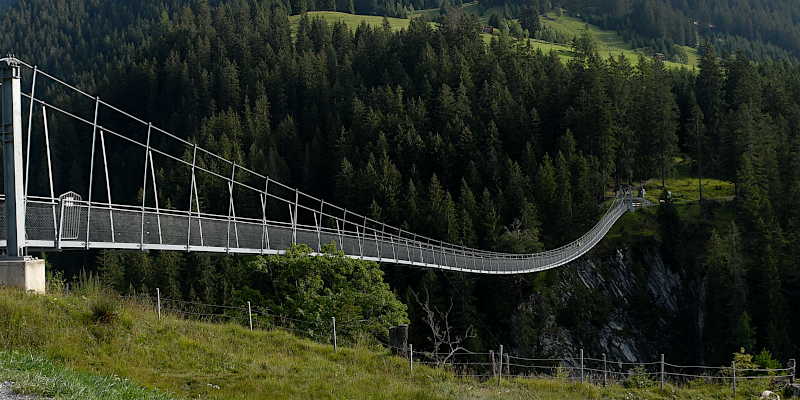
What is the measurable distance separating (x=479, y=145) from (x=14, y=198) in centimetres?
5328

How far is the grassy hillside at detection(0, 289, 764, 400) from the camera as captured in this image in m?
12.1

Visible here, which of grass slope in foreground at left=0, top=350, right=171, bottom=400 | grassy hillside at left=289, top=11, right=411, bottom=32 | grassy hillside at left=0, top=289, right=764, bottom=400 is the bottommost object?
grassy hillside at left=0, top=289, right=764, bottom=400

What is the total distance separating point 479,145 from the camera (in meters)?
65.8

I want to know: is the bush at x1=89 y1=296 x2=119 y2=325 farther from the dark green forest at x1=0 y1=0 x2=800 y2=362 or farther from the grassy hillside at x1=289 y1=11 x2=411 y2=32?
the grassy hillside at x1=289 y1=11 x2=411 y2=32

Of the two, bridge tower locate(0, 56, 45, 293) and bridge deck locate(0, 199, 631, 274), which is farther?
bridge deck locate(0, 199, 631, 274)

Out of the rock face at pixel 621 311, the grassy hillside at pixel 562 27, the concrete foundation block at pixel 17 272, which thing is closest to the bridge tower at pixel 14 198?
the concrete foundation block at pixel 17 272

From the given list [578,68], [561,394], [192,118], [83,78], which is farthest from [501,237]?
[83,78]

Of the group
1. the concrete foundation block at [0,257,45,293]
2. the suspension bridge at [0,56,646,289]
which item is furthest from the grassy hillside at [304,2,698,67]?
the concrete foundation block at [0,257,45,293]

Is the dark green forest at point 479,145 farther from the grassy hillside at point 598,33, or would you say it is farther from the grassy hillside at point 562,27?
the grassy hillside at point 598,33

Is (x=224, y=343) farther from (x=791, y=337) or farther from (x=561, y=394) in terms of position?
(x=791, y=337)

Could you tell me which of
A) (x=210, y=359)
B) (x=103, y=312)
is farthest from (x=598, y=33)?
(x=103, y=312)

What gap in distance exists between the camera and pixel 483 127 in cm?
6694

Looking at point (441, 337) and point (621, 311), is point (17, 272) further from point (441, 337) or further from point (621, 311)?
point (621, 311)

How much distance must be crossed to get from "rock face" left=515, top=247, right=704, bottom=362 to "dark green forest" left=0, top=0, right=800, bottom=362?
306 millimetres
